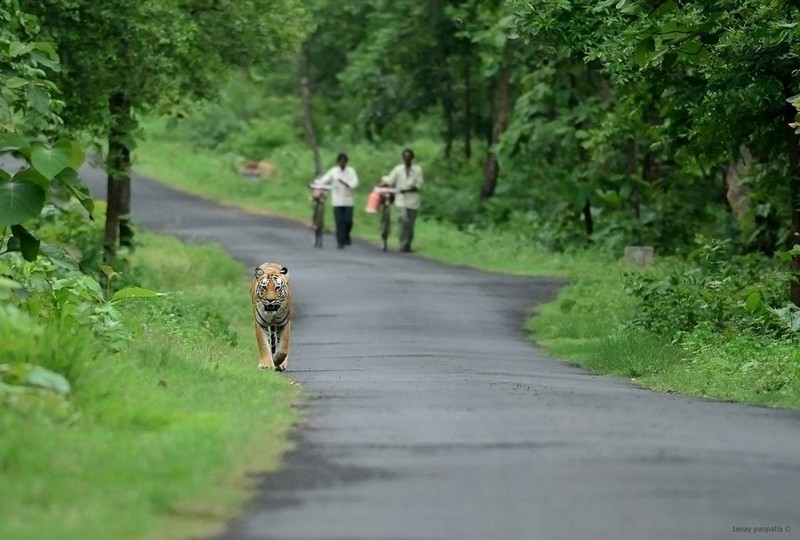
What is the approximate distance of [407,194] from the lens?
36.0 meters

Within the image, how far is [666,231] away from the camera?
3425 cm

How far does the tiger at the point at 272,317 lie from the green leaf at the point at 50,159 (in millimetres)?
3602

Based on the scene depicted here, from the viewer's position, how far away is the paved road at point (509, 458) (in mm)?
8805

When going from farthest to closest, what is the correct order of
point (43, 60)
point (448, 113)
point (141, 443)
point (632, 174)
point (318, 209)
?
point (448, 113), point (318, 209), point (632, 174), point (43, 60), point (141, 443)

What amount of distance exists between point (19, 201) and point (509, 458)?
209 inches

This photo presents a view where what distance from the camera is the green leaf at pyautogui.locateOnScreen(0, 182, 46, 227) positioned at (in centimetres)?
1395

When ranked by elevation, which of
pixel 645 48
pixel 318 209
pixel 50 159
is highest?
pixel 645 48

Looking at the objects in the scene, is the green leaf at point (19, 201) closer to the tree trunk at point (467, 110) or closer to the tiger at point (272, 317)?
the tiger at point (272, 317)

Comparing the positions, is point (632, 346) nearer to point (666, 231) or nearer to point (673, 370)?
point (673, 370)

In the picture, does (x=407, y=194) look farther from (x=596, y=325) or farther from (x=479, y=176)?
(x=596, y=325)

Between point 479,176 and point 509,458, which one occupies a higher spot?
point 479,176

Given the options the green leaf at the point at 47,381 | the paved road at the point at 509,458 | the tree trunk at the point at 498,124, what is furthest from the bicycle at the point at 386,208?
the green leaf at the point at 47,381

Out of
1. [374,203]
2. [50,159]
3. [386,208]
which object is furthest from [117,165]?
[374,203]

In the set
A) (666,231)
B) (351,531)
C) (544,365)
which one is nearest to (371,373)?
(544,365)
